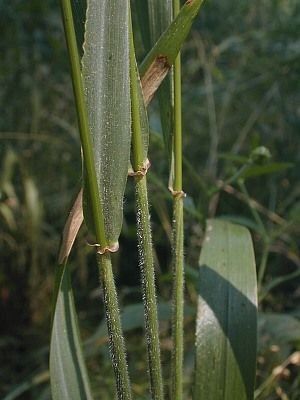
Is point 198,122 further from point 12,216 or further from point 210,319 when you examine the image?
point 210,319

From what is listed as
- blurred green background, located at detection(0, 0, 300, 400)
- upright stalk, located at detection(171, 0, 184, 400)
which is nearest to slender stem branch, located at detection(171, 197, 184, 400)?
upright stalk, located at detection(171, 0, 184, 400)

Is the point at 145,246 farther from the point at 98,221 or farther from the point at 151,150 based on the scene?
the point at 151,150

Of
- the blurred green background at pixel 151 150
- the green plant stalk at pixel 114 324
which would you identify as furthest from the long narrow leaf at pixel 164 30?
the blurred green background at pixel 151 150

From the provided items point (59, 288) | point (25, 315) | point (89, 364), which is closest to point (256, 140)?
point (59, 288)

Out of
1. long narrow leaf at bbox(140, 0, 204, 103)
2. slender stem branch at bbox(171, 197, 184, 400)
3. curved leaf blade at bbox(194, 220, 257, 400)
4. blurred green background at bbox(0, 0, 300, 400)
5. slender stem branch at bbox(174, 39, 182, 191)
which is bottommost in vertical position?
blurred green background at bbox(0, 0, 300, 400)

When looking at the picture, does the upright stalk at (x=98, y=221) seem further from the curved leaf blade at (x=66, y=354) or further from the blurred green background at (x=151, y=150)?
the blurred green background at (x=151, y=150)

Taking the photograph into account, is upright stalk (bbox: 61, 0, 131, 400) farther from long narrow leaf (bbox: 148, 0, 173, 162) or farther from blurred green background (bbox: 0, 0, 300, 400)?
blurred green background (bbox: 0, 0, 300, 400)
